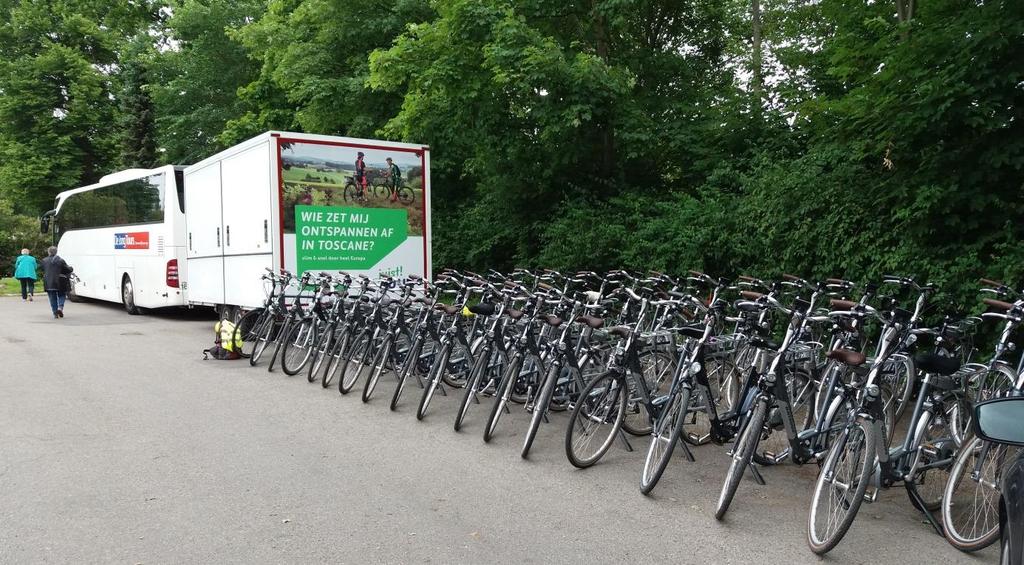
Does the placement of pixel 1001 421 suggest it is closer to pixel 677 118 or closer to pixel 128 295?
pixel 677 118

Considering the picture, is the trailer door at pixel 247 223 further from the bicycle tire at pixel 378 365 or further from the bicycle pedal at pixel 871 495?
the bicycle pedal at pixel 871 495

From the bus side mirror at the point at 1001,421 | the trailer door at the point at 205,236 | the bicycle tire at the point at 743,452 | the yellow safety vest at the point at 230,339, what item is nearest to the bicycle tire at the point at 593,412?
the bicycle tire at the point at 743,452

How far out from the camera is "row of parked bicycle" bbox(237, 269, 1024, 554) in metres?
4.14

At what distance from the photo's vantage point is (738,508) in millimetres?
4738

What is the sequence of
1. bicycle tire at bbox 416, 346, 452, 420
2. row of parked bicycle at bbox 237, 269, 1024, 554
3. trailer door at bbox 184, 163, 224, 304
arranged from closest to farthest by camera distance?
row of parked bicycle at bbox 237, 269, 1024, 554
bicycle tire at bbox 416, 346, 452, 420
trailer door at bbox 184, 163, 224, 304

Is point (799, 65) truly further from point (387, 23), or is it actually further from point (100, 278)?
point (100, 278)

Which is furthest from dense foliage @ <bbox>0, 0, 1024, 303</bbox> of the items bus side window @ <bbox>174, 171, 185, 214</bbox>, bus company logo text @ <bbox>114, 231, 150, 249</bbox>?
bus company logo text @ <bbox>114, 231, 150, 249</bbox>

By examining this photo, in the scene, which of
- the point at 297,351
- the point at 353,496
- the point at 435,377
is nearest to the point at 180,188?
the point at 297,351

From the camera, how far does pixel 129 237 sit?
1788 cm

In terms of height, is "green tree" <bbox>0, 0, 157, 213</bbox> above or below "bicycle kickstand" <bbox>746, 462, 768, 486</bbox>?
above

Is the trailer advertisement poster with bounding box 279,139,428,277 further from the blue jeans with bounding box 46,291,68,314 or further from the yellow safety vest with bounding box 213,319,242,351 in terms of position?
the blue jeans with bounding box 46,291,68,314

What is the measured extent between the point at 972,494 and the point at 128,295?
59.5ft

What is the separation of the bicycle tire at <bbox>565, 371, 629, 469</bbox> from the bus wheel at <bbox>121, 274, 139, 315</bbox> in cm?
1538

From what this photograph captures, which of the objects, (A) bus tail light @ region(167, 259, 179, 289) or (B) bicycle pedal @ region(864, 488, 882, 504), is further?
(A) bus tail light @ region(167, 259, 179, 289)
